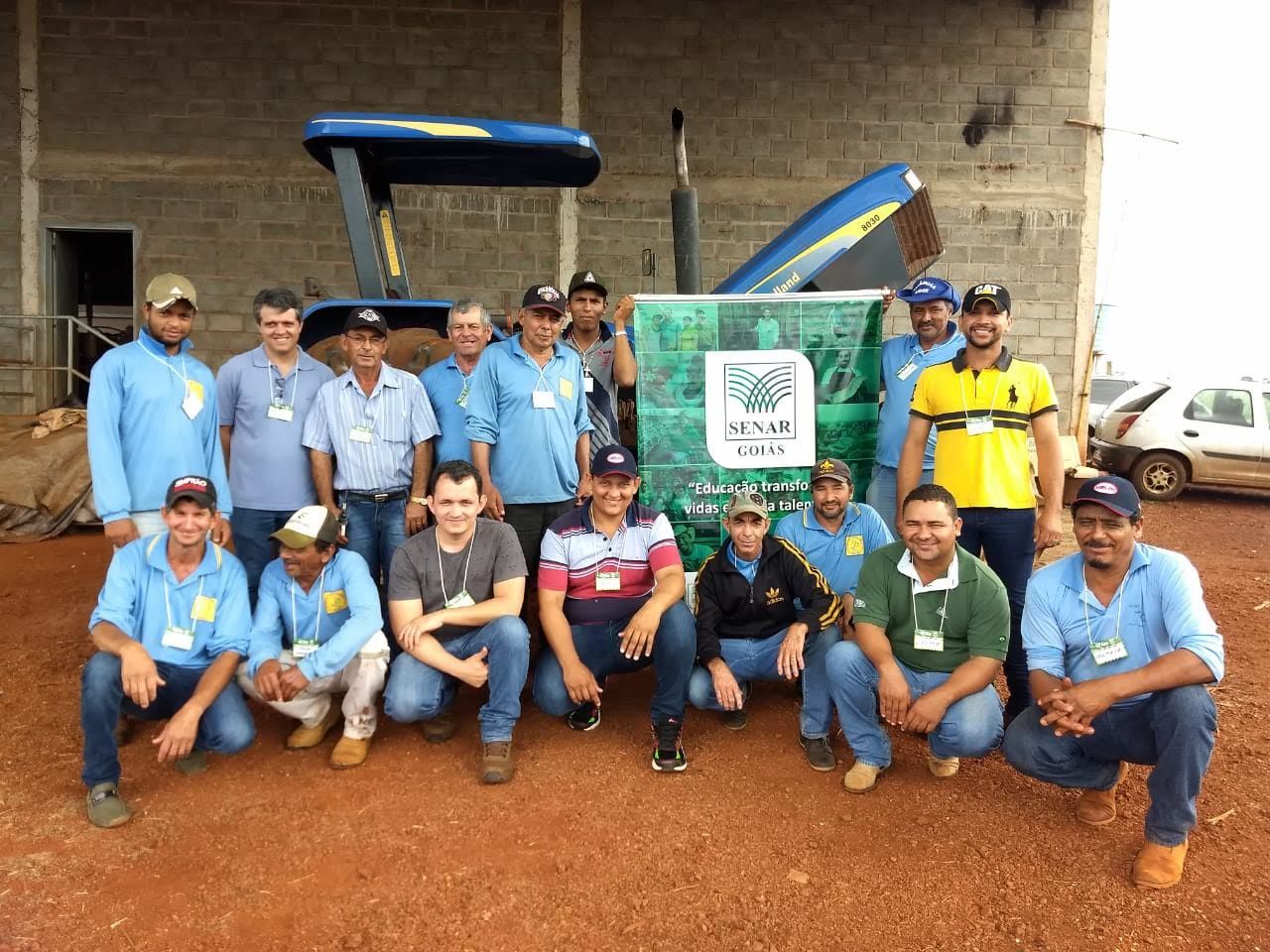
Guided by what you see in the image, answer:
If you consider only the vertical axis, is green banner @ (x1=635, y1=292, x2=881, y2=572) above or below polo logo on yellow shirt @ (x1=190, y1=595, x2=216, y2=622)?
above

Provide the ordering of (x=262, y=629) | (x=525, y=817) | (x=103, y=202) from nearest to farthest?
(x=525, y=817)
(x=262, y=629)
(x=103, y=202)

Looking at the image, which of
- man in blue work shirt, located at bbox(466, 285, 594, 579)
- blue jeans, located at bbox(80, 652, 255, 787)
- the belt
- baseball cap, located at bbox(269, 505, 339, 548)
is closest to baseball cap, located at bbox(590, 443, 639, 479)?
man in blue work shirt, located at bbox(466, 285, 594, 579)

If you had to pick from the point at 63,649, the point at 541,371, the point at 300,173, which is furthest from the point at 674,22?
the point at 63,649

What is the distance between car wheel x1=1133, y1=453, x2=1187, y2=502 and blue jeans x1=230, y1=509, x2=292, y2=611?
9.86 metres

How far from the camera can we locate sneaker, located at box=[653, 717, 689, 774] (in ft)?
11.4

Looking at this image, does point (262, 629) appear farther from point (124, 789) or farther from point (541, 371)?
point (541, 371)

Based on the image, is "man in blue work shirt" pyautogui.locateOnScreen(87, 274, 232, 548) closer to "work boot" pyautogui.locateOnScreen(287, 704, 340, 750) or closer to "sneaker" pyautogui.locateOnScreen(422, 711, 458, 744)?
"work boot" pyautogui.locateOnScreen(287, 704, 340, 750)

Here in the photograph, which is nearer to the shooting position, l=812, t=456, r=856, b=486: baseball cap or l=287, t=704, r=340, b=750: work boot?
l=287, t=704, r=340, b=750: work boot

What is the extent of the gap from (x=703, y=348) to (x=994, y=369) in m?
1.32

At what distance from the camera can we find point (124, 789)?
330 centimetres

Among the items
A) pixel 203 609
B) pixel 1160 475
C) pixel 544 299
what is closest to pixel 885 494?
pixel 544 299

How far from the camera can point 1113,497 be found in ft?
9.95

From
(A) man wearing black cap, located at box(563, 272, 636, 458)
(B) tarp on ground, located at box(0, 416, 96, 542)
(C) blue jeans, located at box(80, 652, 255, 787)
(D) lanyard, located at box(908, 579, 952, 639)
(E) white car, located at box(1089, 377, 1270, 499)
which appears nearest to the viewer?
(C) blue jeans, located at box(80, 652, 255, 787)

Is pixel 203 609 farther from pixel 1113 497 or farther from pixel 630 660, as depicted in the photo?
pixel 1113 497
